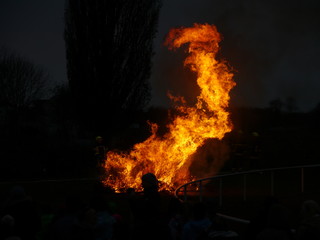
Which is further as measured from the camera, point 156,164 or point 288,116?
point 288,116

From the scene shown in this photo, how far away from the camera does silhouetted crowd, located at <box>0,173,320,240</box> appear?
4965 millimetres

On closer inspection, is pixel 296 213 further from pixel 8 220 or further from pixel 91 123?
pixel 91 123

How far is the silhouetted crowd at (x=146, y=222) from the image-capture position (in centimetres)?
496

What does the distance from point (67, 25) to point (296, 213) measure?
58.6 feet

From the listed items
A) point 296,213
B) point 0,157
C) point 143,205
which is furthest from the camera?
point 0,157

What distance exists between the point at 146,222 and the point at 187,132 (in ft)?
38.0

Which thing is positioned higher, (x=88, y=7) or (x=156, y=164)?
(x=88, y=7)

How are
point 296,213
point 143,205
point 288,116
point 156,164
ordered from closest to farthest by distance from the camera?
point 143,205 → point 296,213 → point 156,164 → point 288,116

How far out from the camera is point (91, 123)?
23938 mm

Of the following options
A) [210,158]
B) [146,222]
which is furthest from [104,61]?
[146,222]

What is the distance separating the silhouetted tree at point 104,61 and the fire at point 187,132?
22.3 feet

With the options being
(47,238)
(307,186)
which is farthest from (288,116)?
(47,238)

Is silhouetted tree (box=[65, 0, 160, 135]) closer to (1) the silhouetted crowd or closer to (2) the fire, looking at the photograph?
(2) the fire

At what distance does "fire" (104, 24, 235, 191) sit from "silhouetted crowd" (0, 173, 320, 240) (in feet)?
29.8
